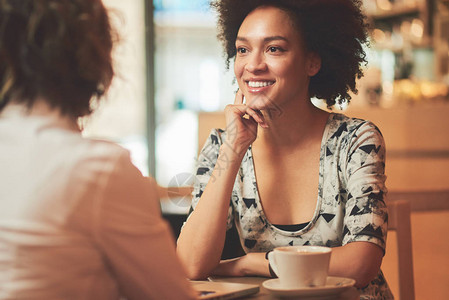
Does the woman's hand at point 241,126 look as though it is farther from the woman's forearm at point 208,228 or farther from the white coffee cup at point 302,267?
the white coffee cup at point 302,267

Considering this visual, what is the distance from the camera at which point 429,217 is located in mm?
2771

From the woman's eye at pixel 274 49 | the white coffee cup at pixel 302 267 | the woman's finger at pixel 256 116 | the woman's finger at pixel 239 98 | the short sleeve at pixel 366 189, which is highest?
the woman's eye at pixel 274 49

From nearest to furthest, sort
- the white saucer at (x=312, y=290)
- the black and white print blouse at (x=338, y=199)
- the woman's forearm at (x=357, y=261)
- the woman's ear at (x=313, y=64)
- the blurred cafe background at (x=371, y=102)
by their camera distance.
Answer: the white saucer at (x=312, y=290), the woman's forearm at (x=357, y=261), the black and white print blouse at (x=338, y=199), the woman's ear at (x=313, y=64), the blurred cafe background at (x=371, y=102)

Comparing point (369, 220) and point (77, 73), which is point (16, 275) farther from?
point (369, 220)

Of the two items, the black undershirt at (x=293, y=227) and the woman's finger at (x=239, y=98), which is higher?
the woman's finger at (x=239, y=98)

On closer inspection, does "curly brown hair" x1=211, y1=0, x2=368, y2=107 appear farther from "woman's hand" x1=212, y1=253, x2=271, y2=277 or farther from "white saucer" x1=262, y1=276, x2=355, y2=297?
"white saucer" x1=262, y1=276, x2=355, y2=297

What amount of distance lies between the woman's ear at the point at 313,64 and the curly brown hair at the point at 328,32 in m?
0.01

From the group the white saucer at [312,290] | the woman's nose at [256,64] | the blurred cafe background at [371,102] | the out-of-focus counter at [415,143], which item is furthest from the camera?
the out-of-focus counter at [415,143]

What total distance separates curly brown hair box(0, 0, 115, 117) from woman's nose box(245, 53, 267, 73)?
2.85ft

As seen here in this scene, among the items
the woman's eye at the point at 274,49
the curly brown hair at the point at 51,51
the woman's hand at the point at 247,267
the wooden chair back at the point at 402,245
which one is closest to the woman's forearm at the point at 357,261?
the woman's hand at the point at 247,267

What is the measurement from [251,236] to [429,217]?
5.01ft

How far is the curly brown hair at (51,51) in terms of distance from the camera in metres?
0.73

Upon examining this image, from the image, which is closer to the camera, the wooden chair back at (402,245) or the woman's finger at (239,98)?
the wooden chair back at (402,245)

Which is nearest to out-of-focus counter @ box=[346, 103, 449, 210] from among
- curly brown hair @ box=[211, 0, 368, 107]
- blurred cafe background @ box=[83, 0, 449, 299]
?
blurred cafe background @ box=[83, 0, 449, 299]
